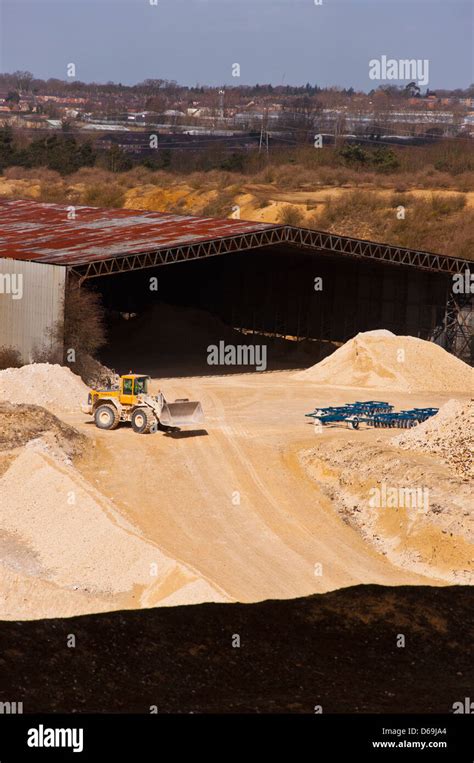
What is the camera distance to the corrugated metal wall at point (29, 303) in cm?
4372

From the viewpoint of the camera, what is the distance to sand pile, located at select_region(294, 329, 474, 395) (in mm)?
47875

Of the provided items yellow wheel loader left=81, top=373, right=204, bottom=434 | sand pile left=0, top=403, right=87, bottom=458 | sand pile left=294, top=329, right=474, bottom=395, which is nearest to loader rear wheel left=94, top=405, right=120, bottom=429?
yellow wheel loader left=81, top=373, right=204, bottom=434

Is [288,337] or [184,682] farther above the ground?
[288,337]

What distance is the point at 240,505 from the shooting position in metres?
29.2

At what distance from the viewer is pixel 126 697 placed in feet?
65.0

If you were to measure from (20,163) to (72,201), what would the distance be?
2404 cm

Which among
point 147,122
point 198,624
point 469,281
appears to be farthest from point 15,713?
point 147,122

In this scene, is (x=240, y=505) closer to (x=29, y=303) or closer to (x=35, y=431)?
(x=35, y=431)

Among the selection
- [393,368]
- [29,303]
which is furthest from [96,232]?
[393,368]

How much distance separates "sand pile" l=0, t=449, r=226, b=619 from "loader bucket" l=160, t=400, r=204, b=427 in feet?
18.1

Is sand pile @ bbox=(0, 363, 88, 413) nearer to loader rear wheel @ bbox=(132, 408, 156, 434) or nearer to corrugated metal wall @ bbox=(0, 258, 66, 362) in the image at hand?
corrugated metal wall @ bbox=(0, 258, 66, 362)

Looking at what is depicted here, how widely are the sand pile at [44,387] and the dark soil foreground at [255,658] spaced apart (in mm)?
16895

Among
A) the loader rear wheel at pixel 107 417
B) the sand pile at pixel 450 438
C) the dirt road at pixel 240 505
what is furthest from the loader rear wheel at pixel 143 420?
the sand pile at pixel 450 438

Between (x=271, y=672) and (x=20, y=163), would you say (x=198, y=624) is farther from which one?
(x=20, y=163)
